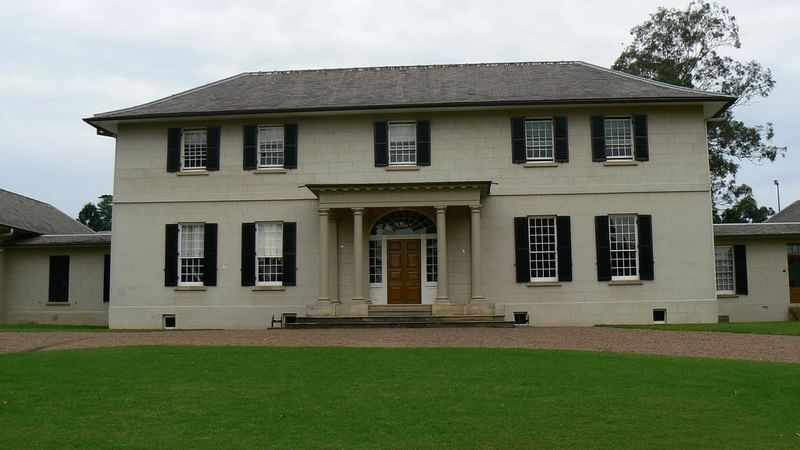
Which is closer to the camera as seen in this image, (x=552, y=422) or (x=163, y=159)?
(x=552, y=422)

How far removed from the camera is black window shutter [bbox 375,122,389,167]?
24938 millimetres

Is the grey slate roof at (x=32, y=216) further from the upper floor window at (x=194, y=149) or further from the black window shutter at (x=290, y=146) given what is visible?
the black window shutter at (x=290, y=146)

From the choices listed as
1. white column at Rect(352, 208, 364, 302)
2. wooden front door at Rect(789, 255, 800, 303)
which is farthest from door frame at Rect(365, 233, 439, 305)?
wooden front door at Rect(789, 255, 800, 303)

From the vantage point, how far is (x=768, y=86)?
131ft

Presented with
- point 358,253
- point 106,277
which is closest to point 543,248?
point 358,253

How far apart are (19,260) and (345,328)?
1510 cm

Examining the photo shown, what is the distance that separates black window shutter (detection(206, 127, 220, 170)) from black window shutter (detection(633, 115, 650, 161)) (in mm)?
13077

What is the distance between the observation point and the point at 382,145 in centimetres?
2494

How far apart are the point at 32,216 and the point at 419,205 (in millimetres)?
19524

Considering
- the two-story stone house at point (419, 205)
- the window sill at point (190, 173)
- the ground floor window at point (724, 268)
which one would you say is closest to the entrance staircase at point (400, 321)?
the two-story stone house at point (419, 205)

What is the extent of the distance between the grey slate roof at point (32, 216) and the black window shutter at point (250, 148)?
1105 centimetres

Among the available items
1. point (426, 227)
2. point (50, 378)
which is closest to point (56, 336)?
point (50, 378)

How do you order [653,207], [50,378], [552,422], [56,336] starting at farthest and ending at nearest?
[653,207] → [56,336] → [50,378] → [552,422]

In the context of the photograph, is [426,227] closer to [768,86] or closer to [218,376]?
[218,376]
